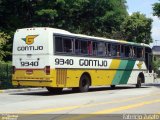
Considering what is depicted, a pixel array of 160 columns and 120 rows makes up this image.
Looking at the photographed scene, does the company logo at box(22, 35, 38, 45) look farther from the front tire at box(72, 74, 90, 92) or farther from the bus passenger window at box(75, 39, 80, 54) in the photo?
the front tire at box(72, 74, 90, 92)

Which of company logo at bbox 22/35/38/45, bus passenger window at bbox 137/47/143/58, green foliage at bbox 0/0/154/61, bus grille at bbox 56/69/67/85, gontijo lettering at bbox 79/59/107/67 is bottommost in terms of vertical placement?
bus grille at bbox 56/69/67/85

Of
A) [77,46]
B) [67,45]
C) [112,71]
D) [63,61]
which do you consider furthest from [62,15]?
[63,61]

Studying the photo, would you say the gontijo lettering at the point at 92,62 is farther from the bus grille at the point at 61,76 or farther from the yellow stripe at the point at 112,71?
the bus grille at the point at 61,76

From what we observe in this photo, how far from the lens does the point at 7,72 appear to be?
32688mm

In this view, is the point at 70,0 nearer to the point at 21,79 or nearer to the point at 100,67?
the point at 100,67

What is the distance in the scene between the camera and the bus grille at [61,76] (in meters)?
25.5

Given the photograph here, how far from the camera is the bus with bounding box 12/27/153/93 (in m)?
25.3

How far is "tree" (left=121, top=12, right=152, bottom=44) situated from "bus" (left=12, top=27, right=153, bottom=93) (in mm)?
40367

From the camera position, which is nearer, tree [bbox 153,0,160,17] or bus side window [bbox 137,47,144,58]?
bus side window [bbox 137,47,144,58]

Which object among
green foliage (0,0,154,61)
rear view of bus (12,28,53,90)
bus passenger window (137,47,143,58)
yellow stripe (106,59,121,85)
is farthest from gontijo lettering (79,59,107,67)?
green foliage (0,0,154,61)

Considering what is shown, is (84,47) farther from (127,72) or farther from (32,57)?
(127,72)

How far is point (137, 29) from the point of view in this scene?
7275cm

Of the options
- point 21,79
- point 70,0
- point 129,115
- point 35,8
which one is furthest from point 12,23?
point 129,115

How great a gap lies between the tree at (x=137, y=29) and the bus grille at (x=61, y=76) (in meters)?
45.8
